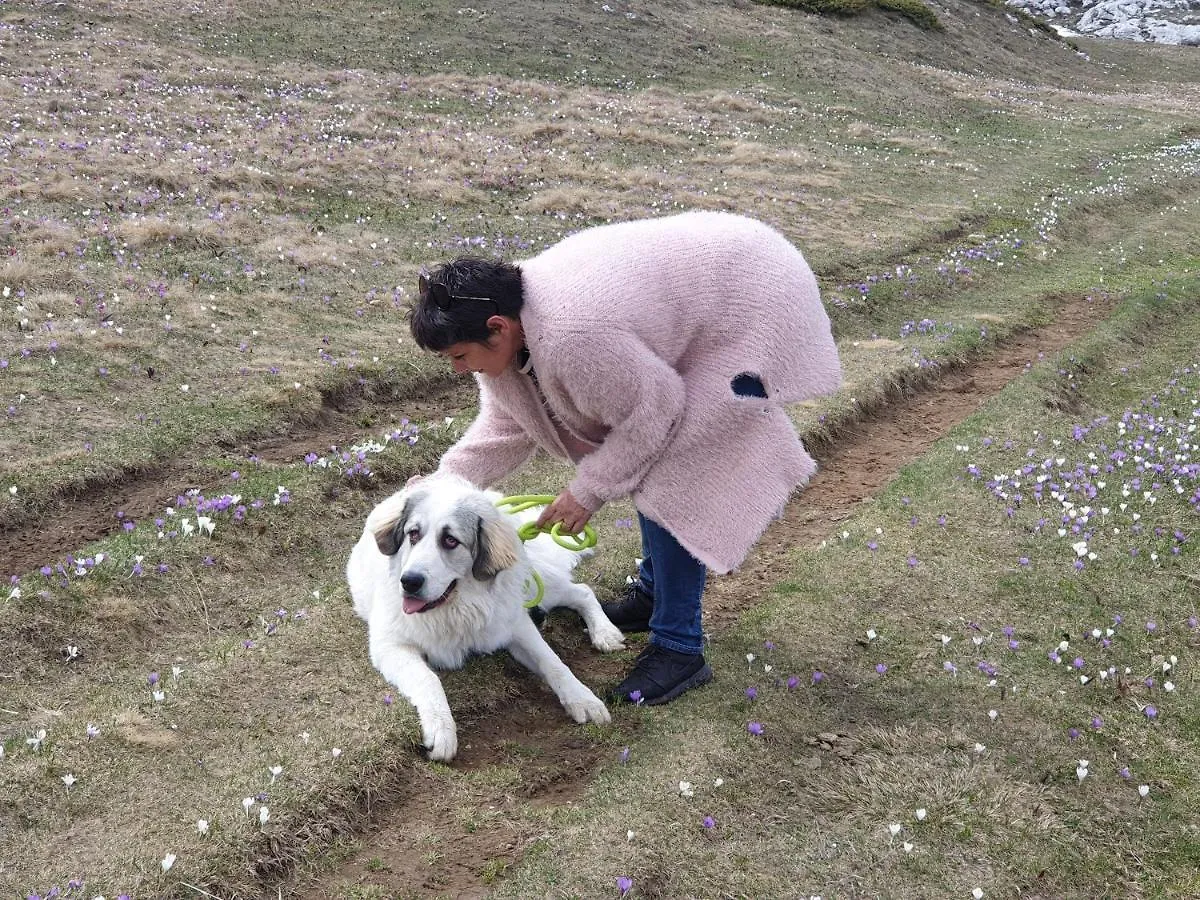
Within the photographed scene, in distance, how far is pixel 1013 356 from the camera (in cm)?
1405

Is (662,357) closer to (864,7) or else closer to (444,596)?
(444,596)

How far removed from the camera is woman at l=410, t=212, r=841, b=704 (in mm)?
5082

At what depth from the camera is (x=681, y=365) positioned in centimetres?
559

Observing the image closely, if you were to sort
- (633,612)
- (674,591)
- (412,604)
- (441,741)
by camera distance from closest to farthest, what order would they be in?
(441,741)
(412,604)
(674,591)
(633,612)

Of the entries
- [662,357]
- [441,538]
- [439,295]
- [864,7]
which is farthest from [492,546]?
[864,7]

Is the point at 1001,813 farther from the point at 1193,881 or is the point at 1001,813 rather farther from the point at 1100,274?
the point at 1100,274

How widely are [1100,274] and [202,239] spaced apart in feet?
54.7

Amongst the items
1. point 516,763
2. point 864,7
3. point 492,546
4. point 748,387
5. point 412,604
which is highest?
point 864,7

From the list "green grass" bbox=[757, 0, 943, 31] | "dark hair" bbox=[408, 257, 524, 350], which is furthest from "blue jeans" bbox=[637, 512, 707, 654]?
"green grass" bbox=[757, 0, 943, 31]

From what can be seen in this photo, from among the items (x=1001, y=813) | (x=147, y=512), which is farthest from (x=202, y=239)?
(x=1001, y=813)

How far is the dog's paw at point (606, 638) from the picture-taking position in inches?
279

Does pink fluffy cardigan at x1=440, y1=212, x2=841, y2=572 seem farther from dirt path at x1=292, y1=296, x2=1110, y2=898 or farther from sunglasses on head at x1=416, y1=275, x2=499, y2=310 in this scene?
dirt path at x1=292, y1=296, x2=1110, y2=898

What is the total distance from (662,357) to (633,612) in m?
2.70

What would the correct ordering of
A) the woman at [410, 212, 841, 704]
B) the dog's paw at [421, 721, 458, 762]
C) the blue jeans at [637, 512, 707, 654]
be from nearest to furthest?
the woman at [410, 212, 841, 704] < the dog's paw at [421, 721, 458, 762] < the blue jeans at [637, 512, 707, 654]
